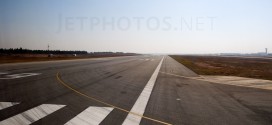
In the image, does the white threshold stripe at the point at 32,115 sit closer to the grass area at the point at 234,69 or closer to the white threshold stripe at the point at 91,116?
the white threshold stripe at the point at 91,116

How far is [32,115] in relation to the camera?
778 centimetres

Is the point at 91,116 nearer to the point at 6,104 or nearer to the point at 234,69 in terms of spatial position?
the point at 6,104

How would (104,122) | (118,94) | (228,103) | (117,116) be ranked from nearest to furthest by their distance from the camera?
(104,122), (117,116), (228,103), (118,94)

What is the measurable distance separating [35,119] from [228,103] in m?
8.02

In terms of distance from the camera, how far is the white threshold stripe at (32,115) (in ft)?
22.9

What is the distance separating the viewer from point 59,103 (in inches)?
380

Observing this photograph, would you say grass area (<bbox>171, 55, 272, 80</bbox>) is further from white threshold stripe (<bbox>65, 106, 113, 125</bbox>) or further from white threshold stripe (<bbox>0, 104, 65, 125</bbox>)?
white threshold stripe (<bbox>0, 104, 65, 125</bbox>)

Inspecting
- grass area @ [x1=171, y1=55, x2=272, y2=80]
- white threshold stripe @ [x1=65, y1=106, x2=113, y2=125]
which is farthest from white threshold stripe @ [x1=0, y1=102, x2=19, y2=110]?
grass area @ [x1=171, y1=55, x2=272, y2=80]

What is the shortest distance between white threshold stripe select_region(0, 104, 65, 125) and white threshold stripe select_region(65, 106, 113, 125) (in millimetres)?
1167

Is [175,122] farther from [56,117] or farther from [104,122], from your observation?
[56,117]

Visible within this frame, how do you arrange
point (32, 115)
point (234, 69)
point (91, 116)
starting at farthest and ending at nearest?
point (234, 69)
point (91, 116)
point (32, 115)

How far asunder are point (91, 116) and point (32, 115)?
197cm

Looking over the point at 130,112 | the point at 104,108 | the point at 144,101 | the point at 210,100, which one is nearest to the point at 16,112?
the point at 104,108

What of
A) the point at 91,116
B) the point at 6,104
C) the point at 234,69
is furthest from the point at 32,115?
the point at 234,69
